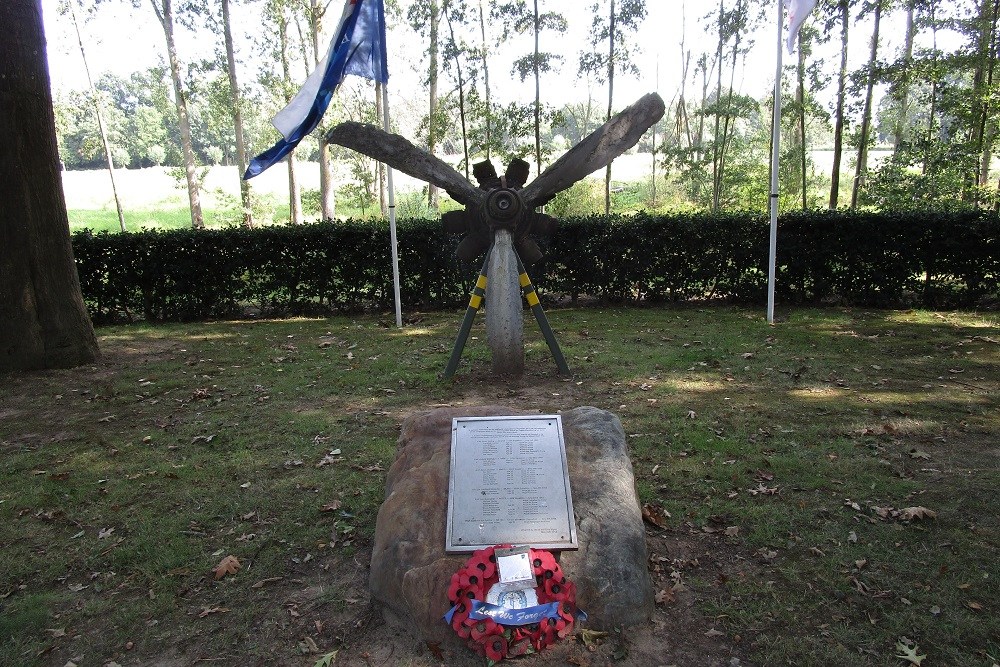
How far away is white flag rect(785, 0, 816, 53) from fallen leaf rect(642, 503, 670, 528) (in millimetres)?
6608

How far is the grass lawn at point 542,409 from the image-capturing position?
306 cm

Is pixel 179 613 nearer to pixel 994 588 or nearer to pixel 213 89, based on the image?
pixel 994 588

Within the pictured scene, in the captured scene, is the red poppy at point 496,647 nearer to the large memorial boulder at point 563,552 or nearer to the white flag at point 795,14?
the large memorial boulder at point 563,552

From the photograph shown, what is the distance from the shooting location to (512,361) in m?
6.82

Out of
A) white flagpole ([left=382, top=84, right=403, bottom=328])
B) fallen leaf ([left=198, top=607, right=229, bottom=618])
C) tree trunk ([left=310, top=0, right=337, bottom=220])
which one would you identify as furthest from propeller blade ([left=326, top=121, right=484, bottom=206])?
tree trunk ([left=310, top=0, right=337, bottom=220])

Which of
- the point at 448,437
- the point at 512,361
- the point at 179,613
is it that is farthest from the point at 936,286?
the point at 179,613

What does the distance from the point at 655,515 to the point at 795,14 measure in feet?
22.5

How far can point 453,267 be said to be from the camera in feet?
34.5

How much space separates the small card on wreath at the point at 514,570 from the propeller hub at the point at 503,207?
13.4ft

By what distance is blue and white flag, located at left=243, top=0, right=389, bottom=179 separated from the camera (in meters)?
7.04

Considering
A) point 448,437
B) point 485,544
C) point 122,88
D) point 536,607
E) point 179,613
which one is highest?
point 122,88

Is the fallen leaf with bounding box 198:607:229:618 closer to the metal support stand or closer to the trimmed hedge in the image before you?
the metal support stand

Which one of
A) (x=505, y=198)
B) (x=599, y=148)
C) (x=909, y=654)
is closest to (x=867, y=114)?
(x=599, y=148)

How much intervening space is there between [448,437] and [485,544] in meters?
0.80
